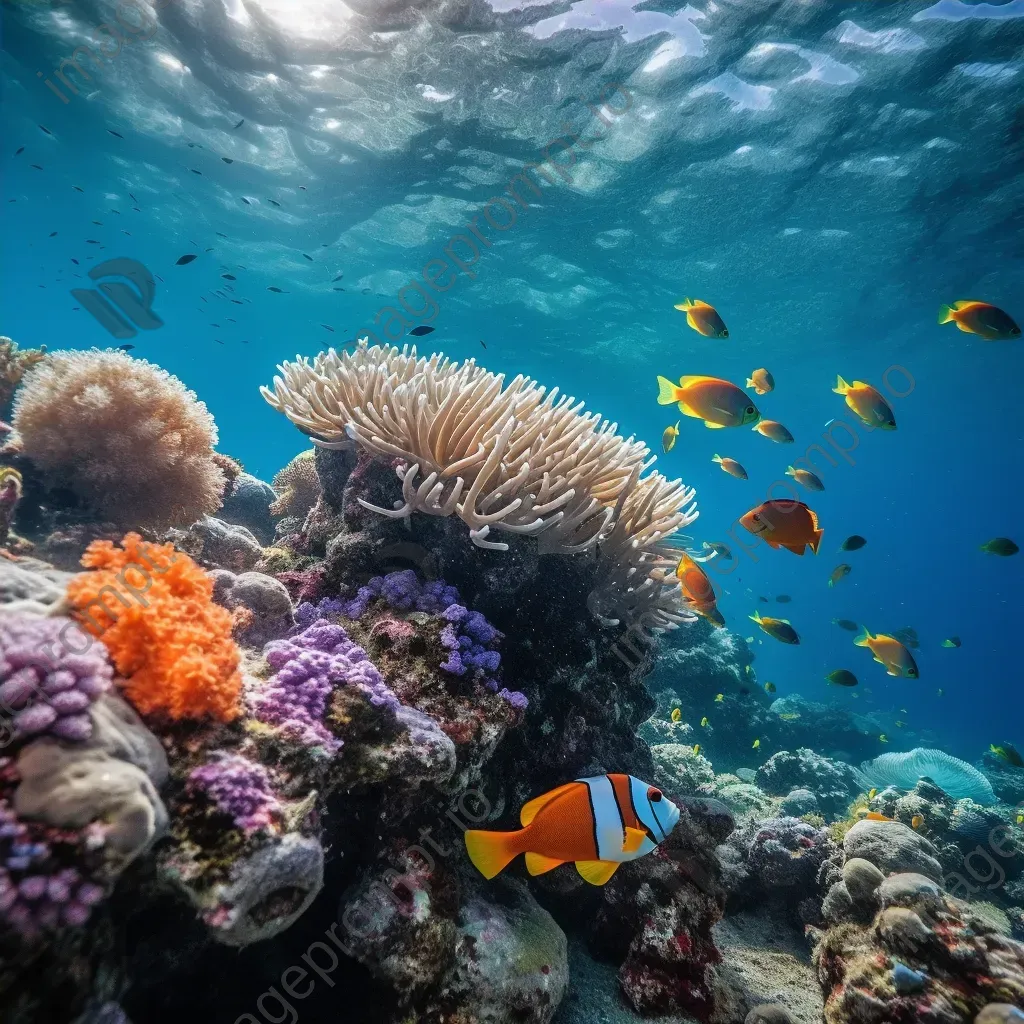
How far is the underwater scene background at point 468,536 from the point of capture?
1.88 metres

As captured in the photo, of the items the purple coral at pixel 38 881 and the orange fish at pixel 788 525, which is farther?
the orange fish at pixel 788 525

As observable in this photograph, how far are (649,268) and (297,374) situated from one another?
65.0 ft

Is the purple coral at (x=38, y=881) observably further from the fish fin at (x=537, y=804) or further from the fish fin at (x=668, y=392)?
the fish fin at (x=668, y=392)

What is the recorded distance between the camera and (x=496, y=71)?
1306cm

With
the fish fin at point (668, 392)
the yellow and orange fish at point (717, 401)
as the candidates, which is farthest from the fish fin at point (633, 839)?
the fish fin at point (668, 392)

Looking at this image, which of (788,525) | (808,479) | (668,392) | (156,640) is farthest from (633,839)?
(808,479)

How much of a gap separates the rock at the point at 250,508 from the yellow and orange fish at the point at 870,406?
7616 millimetres

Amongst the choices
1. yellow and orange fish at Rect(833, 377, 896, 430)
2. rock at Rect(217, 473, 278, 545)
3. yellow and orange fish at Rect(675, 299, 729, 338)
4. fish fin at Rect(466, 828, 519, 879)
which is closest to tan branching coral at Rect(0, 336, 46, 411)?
rock at Rect(217, 473, 278, 545)

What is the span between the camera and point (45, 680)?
60.9 inches

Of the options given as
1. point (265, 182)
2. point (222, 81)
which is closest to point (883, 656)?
point (222, 81)

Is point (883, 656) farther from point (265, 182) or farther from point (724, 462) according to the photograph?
point (265, 182)

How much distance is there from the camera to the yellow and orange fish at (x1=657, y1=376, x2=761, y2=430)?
498cm

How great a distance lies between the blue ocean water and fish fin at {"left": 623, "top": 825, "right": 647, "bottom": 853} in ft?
11.5

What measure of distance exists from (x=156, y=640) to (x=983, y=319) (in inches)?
309
